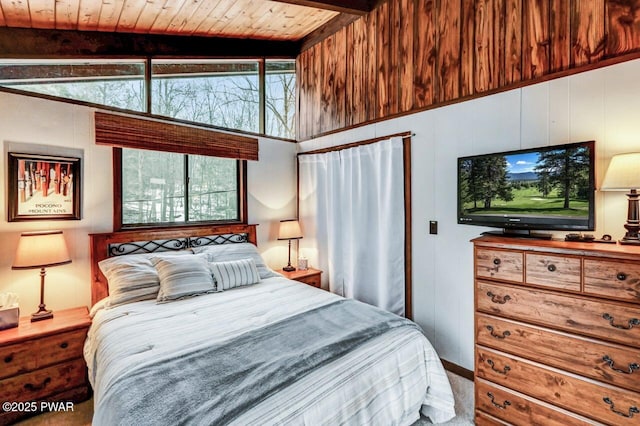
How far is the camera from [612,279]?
1.53 meters

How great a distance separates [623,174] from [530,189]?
486mm

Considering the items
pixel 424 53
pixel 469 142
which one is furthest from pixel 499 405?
pixel 424 53

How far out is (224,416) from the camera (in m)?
1.24

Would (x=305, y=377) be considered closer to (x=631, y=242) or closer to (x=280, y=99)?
(x=631, y=242)

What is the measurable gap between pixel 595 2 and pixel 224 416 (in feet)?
10.5

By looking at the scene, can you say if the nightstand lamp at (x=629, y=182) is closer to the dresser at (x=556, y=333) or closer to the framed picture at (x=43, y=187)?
the dresser at (x=556, y=333)

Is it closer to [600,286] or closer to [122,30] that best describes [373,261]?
[600,286]

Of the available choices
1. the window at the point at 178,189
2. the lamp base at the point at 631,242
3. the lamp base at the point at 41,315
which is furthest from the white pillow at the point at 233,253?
the lamp base at the point at 631,242

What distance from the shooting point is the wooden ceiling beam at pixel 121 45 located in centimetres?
270

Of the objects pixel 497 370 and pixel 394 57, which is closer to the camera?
pixel 497 370

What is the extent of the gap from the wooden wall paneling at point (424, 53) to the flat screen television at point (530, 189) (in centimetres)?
81

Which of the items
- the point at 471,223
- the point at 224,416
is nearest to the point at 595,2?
the point at 471,223

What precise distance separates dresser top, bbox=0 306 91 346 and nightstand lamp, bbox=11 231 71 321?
0.08 meters

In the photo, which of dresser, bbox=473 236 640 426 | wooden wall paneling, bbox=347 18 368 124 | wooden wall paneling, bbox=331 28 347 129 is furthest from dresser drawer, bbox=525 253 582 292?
wooden wall paneling, bbox=331 28 347 129
